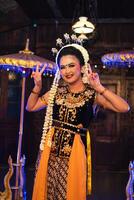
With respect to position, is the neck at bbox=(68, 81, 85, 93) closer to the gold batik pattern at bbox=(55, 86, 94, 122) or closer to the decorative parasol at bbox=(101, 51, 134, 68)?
the gold batik pattern at bbox=(55, 86, 94, 122)

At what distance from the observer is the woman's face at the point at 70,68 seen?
2387 mm

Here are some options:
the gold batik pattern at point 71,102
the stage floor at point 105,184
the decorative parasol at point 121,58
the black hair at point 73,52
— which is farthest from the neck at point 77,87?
the stage floor at point 105,184

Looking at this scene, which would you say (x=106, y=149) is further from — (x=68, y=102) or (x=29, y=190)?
(x=68, y=102)

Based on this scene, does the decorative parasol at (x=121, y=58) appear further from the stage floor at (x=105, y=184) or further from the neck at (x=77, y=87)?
the neck at (x=77, y=87)

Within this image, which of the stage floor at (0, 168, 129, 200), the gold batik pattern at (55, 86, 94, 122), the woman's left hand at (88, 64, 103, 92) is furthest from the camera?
the stage floor at (0, 168, 129, 200)

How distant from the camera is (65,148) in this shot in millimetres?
2410

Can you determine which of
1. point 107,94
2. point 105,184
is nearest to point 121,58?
point 107,94

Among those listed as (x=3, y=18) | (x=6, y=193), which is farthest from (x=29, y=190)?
(x=3, y=18)

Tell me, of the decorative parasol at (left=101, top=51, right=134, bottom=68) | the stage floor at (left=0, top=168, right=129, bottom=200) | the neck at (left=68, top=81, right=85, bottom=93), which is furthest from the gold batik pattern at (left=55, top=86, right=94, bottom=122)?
the stage floor at (left=0, top=168, right=129, bottom=200)

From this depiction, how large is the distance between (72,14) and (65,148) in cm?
632

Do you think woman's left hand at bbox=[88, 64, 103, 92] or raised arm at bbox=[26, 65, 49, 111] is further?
raised arm at bbox=[26, 65, 49, 111]

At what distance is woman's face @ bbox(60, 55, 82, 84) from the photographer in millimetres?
2387

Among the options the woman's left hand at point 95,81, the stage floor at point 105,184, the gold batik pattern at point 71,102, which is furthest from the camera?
the stage floor at point 105,184

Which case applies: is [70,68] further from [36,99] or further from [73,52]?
[36,99]
